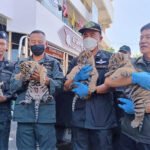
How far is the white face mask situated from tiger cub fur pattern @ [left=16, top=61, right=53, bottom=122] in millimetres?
513

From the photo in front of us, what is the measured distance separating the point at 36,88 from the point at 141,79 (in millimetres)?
1270

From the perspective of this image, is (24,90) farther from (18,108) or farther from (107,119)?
(107,119)

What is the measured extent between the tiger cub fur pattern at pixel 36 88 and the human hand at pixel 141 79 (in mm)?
1065

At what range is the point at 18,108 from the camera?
11.2ft

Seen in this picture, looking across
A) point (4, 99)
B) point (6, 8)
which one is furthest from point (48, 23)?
point (4, 99)

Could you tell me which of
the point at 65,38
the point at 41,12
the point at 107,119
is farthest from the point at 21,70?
the point at 65,38

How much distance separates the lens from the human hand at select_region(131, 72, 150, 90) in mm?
2553

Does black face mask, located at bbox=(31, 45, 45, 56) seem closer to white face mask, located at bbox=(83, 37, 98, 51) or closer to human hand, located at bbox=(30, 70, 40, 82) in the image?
human hand, located at bbox=(30, 70, 40, 82)

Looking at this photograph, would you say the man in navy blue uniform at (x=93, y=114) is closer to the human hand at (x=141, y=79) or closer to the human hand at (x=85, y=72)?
the human hand at (x=85, y=72)

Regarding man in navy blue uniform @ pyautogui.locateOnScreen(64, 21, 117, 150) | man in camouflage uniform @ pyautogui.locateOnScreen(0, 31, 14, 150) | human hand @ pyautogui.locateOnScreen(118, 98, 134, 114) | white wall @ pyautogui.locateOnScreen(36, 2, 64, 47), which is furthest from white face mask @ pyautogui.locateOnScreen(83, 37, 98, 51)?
white wall @ pyautogui.locateOnScreen(36, 2, 64, 47)

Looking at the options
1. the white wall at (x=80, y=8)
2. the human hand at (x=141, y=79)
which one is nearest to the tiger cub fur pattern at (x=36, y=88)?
the human hand at (x=141, y=79)

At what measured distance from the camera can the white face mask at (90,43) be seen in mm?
3330

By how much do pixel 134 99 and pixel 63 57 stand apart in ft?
49.1

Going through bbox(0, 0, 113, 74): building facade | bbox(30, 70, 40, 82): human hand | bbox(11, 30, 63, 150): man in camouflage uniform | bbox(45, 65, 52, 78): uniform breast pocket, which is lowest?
bbox(11, 30, 63, 150): man in camouflage uniform
